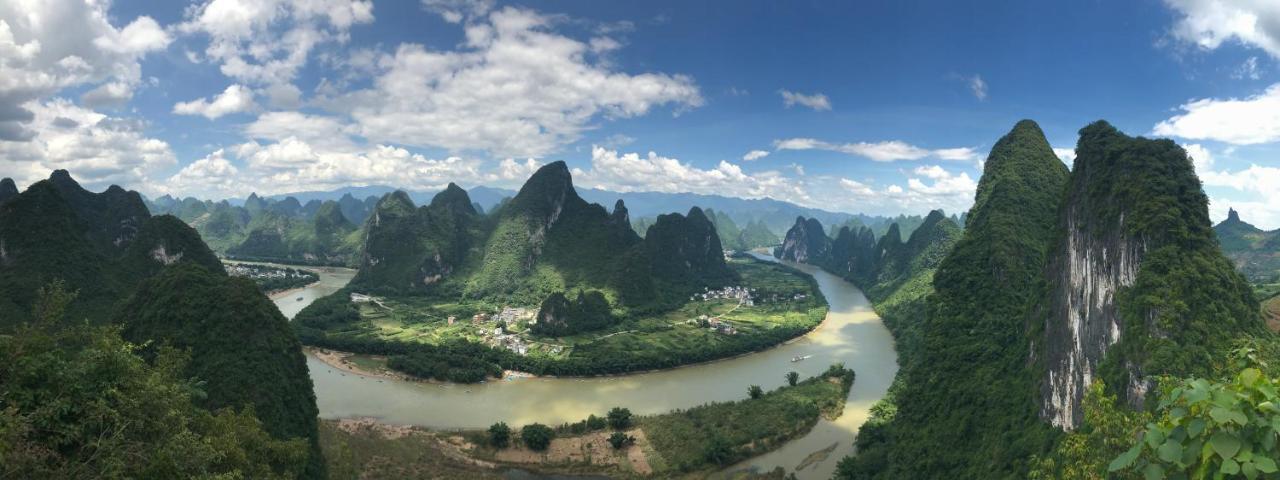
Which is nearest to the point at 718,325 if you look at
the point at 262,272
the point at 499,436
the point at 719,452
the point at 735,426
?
the point at 735,426

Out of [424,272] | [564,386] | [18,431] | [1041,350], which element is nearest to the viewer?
[18,431]

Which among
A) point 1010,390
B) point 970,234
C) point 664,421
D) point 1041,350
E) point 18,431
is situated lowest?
point 664,421

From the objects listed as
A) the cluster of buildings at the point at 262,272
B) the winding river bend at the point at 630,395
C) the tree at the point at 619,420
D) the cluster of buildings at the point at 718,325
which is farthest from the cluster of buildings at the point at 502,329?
the cluster of buildings at the point at 262,272

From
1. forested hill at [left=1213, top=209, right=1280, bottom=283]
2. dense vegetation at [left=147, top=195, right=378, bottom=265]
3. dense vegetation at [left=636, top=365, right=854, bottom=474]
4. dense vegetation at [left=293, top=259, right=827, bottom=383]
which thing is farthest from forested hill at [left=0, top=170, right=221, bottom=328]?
forested hill at [left=1213, top=209, right=1280, bottom=283]

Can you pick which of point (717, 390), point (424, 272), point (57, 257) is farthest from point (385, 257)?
point (717, 390)

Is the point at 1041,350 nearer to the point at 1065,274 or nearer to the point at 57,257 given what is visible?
the point at 1065,274

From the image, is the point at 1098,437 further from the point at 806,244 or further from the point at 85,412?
the point at 806,244
